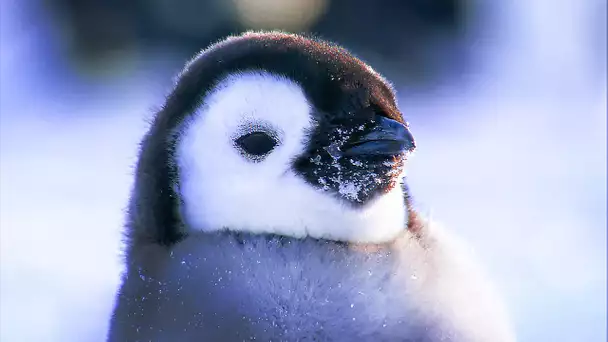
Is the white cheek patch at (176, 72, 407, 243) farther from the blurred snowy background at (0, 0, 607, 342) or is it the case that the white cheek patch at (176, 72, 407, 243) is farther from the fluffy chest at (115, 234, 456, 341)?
the blurred snowy background at (0, 0, 607, 342)

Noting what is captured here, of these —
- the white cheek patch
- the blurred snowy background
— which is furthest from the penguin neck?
the blurred snowy background

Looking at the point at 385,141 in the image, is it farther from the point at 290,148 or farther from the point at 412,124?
the point at 412,124

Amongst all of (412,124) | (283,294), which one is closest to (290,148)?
(283,294)

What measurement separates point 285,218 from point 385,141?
14 centimetres

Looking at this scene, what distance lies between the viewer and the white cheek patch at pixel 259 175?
800 mm

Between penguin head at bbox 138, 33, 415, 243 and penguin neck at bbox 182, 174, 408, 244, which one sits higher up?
penguin head at bbox 138, 33, 415, 243

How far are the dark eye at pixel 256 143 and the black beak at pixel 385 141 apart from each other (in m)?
0.09

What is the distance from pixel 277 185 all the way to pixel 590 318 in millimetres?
1256

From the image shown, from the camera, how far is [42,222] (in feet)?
7.55

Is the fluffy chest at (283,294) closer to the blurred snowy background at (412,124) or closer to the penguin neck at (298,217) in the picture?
the penguin neck at (298,217)

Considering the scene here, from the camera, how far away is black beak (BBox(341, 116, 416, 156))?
0.79 metres

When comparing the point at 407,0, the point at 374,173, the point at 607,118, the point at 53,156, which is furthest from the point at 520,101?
the point at 374,173

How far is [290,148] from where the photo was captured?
81 centimetres

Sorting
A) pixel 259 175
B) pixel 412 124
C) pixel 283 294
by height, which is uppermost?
pixel 412 124
